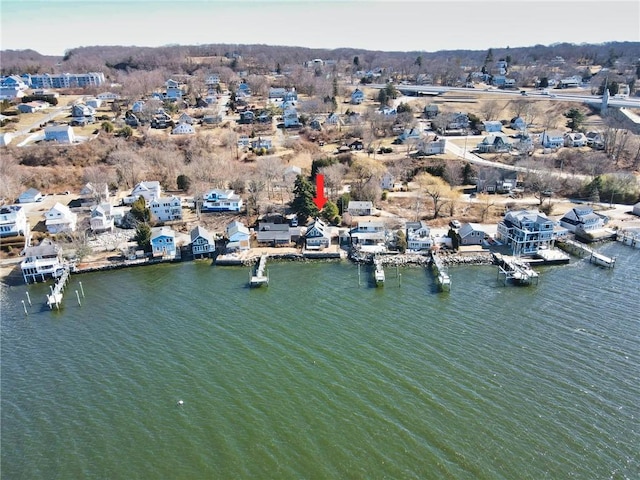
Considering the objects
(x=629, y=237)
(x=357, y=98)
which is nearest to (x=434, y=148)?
(x=629, y=237)

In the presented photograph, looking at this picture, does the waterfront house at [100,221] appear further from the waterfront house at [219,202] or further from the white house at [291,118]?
the white house at [291,118]

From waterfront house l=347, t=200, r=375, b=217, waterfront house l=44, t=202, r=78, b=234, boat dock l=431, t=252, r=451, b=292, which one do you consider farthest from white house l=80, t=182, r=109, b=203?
boat dock l=431, t=252, r=451, b=292

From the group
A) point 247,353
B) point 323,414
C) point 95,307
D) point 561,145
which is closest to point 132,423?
point 247,353

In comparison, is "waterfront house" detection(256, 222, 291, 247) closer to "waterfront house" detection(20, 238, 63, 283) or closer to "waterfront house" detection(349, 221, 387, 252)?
"waterfront house" detection(349, 221, 387, 252)

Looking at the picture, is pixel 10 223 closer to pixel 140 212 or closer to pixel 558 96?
pixel 140 212

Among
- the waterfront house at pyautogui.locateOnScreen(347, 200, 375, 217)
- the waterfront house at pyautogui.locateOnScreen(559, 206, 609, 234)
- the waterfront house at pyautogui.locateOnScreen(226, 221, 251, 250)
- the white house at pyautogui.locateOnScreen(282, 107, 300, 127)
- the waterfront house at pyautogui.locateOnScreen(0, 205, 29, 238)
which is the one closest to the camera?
the waterfront house at pyautogui.locateOnScreen(226, 221, 251, 250)

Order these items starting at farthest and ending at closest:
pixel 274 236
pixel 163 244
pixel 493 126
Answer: pixel 493 126
pixel 274 236
pixel 163 244
